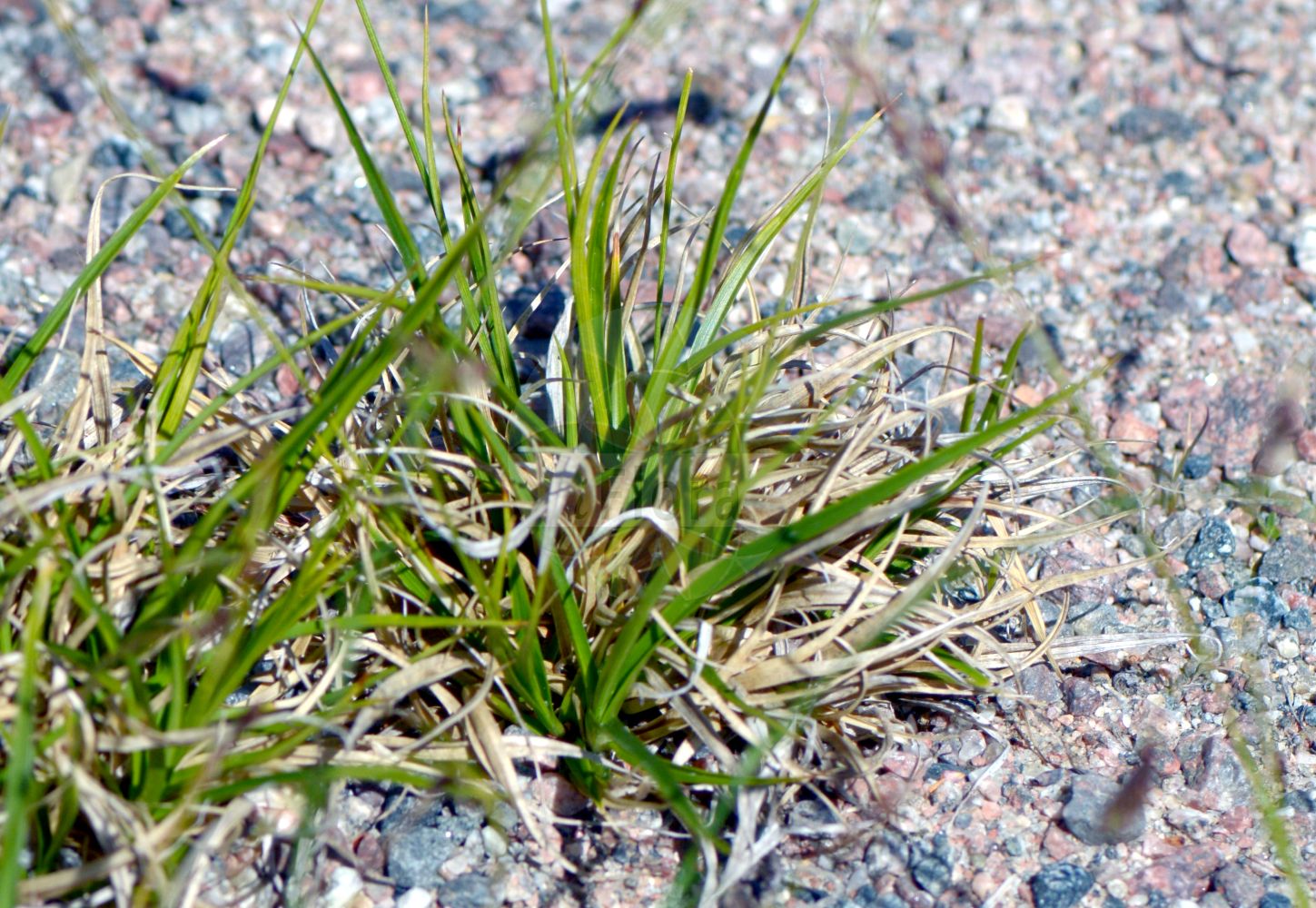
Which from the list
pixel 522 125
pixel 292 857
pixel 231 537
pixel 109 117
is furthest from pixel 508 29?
pixel 292 857

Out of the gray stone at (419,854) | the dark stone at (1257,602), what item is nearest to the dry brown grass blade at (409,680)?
the gray stone at (419,854)

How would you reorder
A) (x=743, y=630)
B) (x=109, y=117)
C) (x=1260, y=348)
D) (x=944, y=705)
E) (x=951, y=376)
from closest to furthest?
1. (x=743, y=630)
2. (x=944, y=705)
3. (x=951, y=376)
4. (x=1260, y=348)
5. (x=109, y=117)

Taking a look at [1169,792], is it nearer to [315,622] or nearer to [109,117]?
[315,622]

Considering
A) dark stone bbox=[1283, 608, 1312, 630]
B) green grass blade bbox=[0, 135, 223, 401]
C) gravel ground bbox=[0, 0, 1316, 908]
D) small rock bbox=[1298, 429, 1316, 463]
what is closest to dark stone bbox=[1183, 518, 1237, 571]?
gravel ground bbox=[0, 0, 1316, 908]

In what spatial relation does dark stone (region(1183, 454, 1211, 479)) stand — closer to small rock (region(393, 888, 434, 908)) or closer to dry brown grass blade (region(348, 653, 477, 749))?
dry brown grass blade (region(348, 653, 477, 749))

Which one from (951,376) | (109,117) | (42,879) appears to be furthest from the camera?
(109,117)

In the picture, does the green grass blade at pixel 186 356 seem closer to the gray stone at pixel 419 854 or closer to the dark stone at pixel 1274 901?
the gray stone at pixel 419 854

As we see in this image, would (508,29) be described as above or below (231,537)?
above
